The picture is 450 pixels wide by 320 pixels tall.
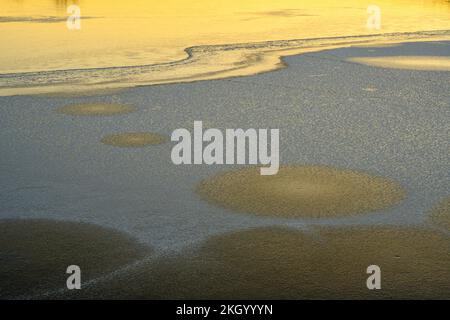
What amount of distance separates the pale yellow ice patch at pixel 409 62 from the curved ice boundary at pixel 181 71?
186 cm

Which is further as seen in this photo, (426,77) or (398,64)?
(398,64)

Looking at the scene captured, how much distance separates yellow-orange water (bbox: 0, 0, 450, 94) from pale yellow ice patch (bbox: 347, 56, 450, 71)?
112 inches

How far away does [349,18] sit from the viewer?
26.5 meters

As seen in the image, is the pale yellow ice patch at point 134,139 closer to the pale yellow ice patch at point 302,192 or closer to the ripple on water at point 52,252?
the pale yellow ice patch at point 302,192

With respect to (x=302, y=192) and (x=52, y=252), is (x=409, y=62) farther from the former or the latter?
(x=52, y=252)

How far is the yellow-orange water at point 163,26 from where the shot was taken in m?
16.0

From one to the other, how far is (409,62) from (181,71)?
16.2ft

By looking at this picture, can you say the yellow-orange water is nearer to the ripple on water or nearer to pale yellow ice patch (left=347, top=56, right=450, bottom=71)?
pale yellow ice patch (left=347, top=56, right=450, bottom=71)

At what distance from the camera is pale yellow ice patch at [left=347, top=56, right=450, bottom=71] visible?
14688 mm

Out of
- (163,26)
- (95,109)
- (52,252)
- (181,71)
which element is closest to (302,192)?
(52,252)

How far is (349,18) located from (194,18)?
229 inches
